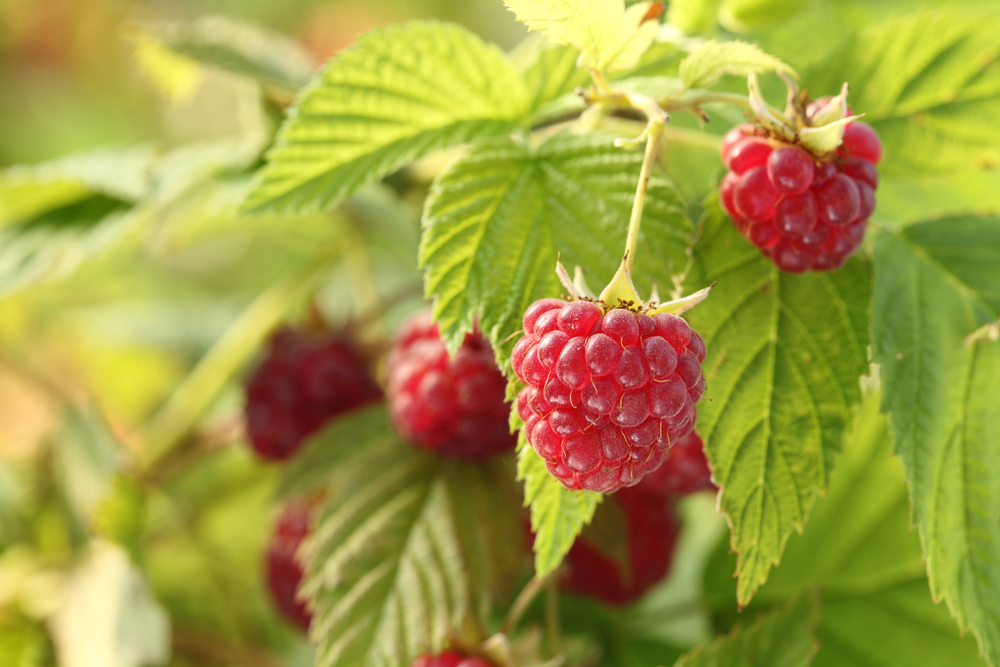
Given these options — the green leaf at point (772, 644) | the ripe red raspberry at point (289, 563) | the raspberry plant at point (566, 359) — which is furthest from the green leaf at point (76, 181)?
the green leaf at point (772, 644)

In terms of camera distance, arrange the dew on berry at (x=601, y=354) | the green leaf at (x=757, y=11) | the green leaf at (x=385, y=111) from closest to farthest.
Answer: the dew on berry at (x=601, y=354) → the green leaf at (x=385, y=111) → the green leaf at (x=757, y=11)

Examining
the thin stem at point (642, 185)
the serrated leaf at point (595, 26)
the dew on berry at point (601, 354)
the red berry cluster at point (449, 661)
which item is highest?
the serrated leaf at point (595, 26)

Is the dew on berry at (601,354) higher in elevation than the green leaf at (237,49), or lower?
lower

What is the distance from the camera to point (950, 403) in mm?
409

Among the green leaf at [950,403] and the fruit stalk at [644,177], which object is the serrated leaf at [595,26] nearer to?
the fruit stalk at [644,177]

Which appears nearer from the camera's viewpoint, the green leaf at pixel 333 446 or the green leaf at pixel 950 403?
the green leaf at pixel 950 403

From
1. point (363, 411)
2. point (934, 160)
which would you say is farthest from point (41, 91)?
point (934, 160)

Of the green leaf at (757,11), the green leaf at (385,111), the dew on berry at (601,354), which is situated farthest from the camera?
the green leaf at (757,11)

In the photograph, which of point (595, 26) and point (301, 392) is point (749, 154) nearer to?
point (595, 26)

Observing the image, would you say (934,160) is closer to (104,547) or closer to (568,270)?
(568,270)

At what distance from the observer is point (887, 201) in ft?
1.73

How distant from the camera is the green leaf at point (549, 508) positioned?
37 centimetres

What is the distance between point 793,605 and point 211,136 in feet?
5.94

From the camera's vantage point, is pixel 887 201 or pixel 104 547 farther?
pixel 104 547
